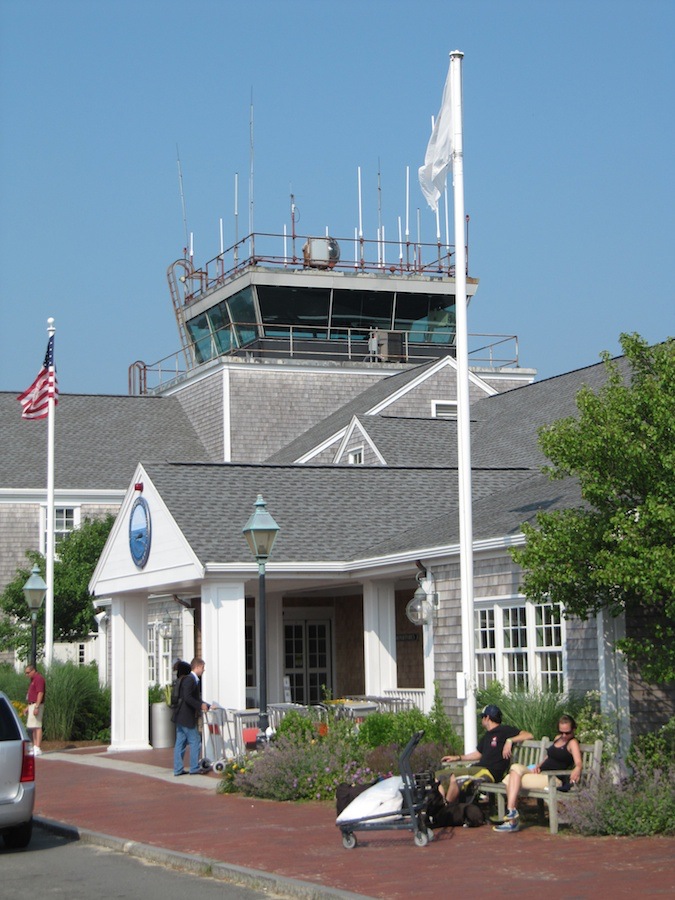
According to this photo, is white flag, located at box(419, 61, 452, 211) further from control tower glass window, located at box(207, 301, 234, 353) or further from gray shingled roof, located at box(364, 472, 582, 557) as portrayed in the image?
control tower glass window, located at box(207, 301, 234, 353)

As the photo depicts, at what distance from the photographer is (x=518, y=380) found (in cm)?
4453

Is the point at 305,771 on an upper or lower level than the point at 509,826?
upper

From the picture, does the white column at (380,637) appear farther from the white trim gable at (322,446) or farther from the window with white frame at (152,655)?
the white trim gable at (322,446)

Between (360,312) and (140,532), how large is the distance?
24596mm

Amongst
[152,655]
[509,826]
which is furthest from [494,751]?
[152,655]

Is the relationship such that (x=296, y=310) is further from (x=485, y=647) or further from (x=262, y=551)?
(x=262, y=551)

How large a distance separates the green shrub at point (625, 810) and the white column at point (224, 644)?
27.4ft

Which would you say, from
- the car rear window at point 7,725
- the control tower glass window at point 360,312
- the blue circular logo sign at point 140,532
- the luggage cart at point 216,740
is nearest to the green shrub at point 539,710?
the luggage cart at point 216,740

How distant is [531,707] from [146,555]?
8.80 metres

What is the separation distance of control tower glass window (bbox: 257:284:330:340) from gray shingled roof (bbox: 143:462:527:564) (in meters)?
21.0

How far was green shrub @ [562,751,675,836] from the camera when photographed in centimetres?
1223

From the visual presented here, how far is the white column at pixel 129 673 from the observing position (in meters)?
24.9

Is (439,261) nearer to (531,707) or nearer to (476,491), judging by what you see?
(476,491)

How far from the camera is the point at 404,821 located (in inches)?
485
